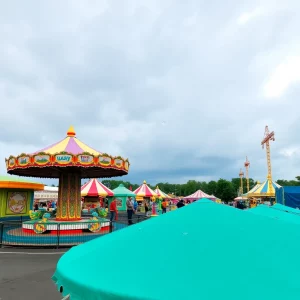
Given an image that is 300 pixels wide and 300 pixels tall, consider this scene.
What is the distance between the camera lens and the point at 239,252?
1.50m

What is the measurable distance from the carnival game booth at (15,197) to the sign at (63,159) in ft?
21.2

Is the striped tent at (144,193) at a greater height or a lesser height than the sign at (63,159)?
lesser

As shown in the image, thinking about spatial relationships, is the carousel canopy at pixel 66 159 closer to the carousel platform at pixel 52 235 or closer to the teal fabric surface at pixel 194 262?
the carousel platform at pixel 52 235

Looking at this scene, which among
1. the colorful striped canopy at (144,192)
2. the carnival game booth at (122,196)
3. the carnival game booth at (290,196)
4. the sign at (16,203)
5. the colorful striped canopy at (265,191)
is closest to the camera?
the carnival game booth at (290,196)

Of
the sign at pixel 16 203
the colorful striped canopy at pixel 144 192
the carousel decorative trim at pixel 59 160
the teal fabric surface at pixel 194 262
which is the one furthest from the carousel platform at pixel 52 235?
the colorful striped canopy at pixel 144 192

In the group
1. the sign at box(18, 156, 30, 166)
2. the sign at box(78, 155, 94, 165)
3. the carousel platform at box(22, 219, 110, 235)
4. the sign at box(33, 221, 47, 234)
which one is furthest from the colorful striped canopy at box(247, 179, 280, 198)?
the sign at box(18, 156, 30, 166)

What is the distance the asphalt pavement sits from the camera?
200 inches

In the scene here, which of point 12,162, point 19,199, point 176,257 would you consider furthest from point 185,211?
point 19,199

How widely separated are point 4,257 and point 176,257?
8.29 m

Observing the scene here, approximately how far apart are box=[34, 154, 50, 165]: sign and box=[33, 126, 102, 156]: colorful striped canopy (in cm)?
39

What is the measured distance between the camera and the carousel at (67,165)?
1157 cm

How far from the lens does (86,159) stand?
11.8 metres

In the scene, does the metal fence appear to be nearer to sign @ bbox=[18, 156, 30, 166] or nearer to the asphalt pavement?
the asphalt pavement

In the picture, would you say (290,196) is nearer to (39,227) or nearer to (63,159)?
(63,159)
